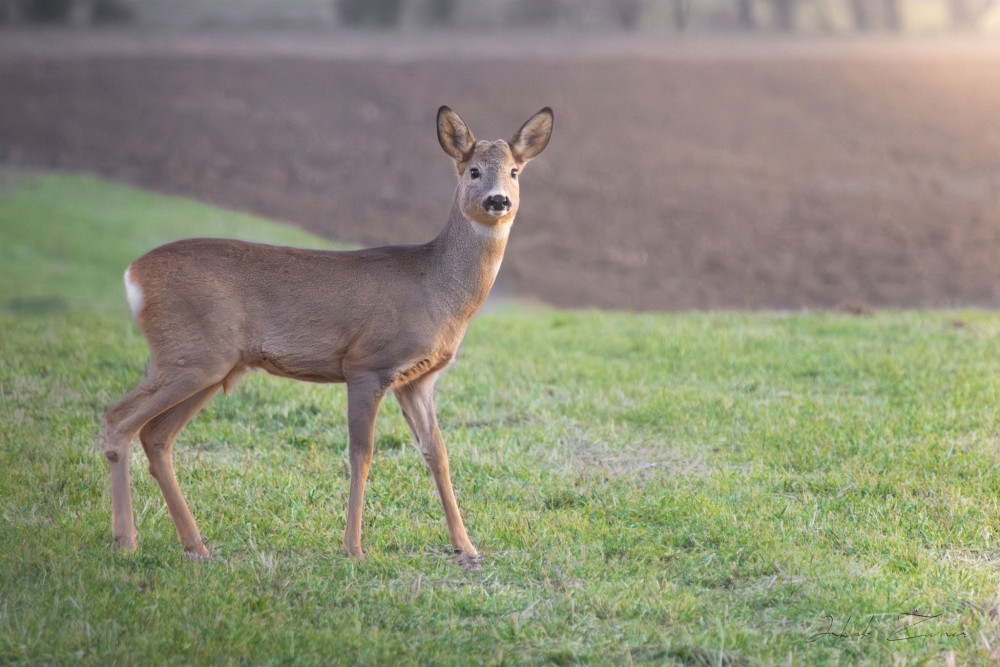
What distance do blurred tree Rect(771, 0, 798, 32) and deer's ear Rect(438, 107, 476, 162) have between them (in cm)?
1773

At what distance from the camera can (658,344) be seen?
9438mm

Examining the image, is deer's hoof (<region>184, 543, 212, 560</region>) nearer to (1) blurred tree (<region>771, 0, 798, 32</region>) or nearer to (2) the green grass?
(2) the green grass

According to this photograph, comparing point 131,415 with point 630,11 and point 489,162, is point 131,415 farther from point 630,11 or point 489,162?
point 630,11

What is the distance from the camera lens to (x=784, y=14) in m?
21.2

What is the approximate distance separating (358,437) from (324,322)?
0.55 metres

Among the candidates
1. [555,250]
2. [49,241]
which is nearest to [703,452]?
[555,250]

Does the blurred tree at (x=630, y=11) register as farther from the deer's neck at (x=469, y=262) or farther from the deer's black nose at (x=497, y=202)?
the deer's black nose at (x=497, y=202)

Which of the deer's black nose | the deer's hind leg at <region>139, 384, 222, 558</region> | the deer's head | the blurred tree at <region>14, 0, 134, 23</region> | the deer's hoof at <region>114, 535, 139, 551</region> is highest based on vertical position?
the blurred tree at <region>14, 0, 134, 23</region>

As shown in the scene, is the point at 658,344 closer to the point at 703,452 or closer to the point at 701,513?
the point at 703,452

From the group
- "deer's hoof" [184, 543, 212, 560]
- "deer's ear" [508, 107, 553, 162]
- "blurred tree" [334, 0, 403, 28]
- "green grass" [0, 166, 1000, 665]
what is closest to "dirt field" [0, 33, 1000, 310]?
"blurred tree" [334, 0, 403, 28]

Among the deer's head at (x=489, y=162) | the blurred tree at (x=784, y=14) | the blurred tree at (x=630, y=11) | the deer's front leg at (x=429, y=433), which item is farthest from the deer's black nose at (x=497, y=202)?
the blurred tree at (x=784, y=14)

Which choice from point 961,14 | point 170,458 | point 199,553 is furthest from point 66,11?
point 199,553

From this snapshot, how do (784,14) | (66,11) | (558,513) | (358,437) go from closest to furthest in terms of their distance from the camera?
(358,437), (558,513), (66,11), (784,14)

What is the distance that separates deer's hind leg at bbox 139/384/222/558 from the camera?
495 cm
